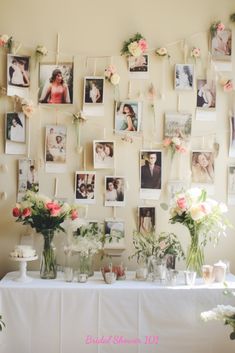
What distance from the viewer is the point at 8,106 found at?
286 cm

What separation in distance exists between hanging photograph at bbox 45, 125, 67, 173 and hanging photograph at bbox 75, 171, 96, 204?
12 cm

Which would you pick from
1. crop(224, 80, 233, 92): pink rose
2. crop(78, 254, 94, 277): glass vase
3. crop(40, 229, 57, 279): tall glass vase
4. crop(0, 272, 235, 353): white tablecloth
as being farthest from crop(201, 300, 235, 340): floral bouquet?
crop(224, 80, 233, 92): pink rose

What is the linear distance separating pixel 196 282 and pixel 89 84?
135 centimetres

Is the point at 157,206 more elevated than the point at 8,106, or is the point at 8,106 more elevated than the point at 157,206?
the point at 8,106

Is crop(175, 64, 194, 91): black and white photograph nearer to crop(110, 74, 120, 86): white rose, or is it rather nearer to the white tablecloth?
crop(110, 74, 120, 86): white rose

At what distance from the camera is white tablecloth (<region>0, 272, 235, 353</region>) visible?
238 cm

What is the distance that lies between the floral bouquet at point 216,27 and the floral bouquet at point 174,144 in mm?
707

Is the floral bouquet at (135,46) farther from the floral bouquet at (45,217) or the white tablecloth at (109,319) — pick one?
the white tablecloth at (109,319)

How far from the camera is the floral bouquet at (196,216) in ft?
8.23

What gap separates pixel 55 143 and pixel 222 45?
1224mm

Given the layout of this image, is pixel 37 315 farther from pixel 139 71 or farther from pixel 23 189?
pixel 139 71

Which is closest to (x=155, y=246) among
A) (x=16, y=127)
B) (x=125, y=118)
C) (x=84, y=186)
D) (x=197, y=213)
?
(x=197, y=213)

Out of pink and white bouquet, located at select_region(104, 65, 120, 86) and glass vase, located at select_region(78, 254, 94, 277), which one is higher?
pink and white bouquet, located at select_region(104, 65, 120, 86)

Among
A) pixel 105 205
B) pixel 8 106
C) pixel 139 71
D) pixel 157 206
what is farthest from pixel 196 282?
pixel 8 106
